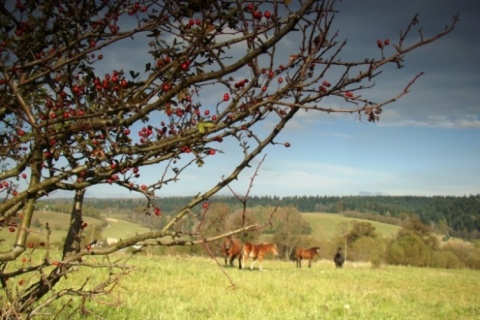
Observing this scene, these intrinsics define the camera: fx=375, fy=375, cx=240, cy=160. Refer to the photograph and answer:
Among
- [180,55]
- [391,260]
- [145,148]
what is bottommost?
[391,260]

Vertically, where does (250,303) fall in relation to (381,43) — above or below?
below

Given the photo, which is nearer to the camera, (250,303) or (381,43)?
(381,43)

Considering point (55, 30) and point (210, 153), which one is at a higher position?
point (55, 30)

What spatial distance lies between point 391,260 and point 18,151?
57.5 metres

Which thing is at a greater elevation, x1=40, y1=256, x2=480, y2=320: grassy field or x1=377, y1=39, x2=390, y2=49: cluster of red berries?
x1=377, y1=39, x2=390, y2=49: cluster of red berries

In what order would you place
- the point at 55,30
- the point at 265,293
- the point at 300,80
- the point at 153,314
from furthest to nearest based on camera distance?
the point at 265,293
the point at 153,314
the point at 55,30
the point at 300,80

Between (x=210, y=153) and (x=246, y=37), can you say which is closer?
(x=246, y=37)

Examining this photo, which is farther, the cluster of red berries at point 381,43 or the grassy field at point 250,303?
the grassy field at point 250,303

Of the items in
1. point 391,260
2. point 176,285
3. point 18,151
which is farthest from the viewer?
point 391,260

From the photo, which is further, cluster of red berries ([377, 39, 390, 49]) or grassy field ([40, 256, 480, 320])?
grassy field ([40, 256, 480, 320])

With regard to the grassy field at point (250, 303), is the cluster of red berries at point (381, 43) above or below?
above

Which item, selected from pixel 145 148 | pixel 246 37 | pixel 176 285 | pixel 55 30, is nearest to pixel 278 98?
pixel 246 37

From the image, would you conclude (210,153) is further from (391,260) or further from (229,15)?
(391,260)

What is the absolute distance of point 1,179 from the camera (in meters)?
2.94
